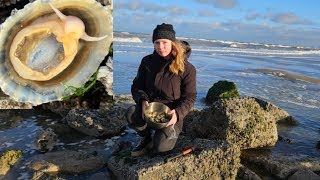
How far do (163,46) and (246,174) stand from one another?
1.57m

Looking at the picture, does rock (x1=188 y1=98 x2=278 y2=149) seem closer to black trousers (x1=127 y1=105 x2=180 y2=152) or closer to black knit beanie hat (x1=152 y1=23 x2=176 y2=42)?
black trousers (x1=127 y1=105 x2=180 y2=152)

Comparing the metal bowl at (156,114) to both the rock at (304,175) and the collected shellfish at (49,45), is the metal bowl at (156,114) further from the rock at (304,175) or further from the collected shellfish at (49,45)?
the collected shellfish at (49,45)

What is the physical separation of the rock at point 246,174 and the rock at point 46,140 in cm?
216

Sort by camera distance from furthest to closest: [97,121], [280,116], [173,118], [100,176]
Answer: [280,116] → [97,121] → [100,176] → [173,118]

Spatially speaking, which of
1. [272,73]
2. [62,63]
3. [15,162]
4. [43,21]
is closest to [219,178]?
[15,162]

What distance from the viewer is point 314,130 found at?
21.3 ft

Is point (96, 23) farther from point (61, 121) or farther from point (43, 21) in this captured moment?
point (61, 121)

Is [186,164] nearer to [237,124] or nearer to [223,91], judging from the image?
[237,124]

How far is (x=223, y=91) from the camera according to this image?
7906 mm

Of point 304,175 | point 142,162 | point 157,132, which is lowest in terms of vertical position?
point 304,175

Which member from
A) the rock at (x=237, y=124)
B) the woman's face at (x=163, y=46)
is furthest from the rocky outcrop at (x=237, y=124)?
the woman's face at (x=163, y=46)

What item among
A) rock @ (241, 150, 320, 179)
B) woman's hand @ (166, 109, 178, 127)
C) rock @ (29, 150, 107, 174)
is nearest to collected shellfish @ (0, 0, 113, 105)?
rock @ (29, 150, 107, 174)

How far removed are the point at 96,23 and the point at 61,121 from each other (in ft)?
4.77

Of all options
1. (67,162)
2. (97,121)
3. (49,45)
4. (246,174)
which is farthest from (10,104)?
(246,174)
